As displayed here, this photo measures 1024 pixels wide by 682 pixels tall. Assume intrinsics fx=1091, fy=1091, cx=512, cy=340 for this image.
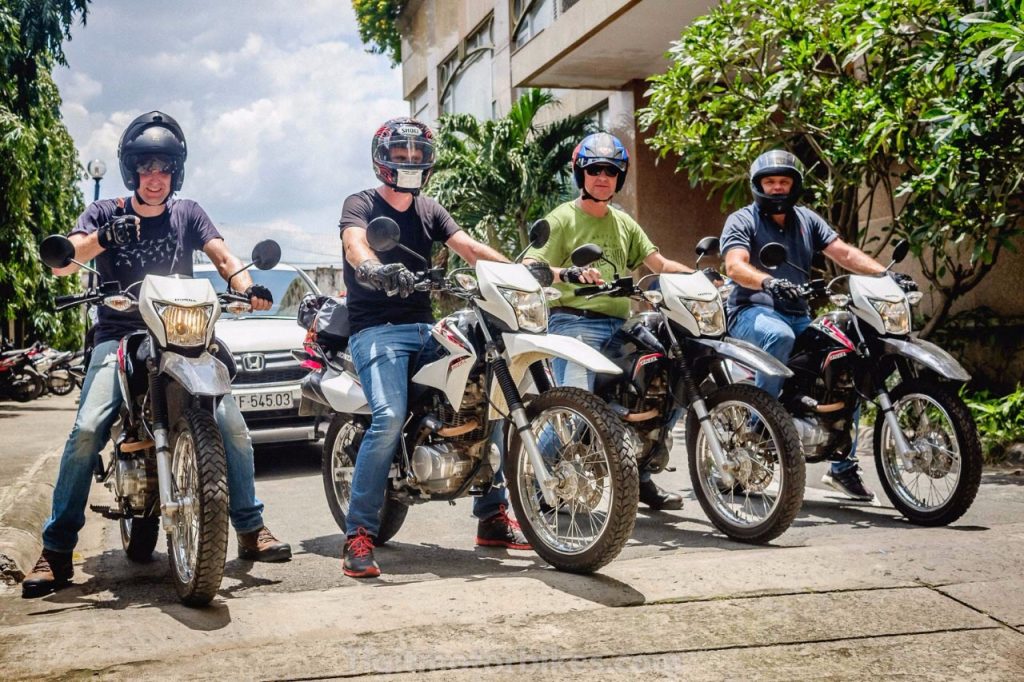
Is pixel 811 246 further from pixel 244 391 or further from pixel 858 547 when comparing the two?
pixel 244 391

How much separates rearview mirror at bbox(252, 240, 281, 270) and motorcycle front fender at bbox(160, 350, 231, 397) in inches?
18.4

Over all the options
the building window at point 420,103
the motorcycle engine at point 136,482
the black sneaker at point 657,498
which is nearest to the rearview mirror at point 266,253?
the motorcycle engine at point 136,482

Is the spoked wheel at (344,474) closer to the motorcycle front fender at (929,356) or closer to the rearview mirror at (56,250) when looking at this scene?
the rearview mirror at (56,250)

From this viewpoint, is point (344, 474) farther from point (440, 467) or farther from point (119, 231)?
point (119, 231)

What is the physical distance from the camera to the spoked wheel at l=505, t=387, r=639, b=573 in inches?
158

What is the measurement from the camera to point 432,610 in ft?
12.1

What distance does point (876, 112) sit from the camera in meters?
8.66

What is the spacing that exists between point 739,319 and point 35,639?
402cm


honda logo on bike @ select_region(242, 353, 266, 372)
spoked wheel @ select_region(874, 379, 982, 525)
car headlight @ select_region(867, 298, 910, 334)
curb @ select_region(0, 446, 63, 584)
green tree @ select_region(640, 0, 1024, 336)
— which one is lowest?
Result: curb @ select_region(0, 446, 63, 584)

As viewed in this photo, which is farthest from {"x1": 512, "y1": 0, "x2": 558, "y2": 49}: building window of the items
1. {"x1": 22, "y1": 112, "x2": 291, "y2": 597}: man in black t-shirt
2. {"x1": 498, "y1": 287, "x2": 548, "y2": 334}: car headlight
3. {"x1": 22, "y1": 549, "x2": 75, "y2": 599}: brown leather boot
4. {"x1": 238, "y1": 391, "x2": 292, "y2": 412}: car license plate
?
{"x1": 22, "y1": 549, "x2": 75, "y2": 599}: brown leather boot

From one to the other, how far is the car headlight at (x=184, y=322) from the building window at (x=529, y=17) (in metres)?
16.3

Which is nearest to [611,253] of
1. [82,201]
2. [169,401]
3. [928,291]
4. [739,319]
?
[739,319]

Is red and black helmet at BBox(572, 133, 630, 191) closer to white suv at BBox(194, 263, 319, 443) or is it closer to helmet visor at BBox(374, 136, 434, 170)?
helmet visor at BBox(374, 136, 434, 170)

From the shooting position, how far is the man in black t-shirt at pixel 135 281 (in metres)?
4.51
